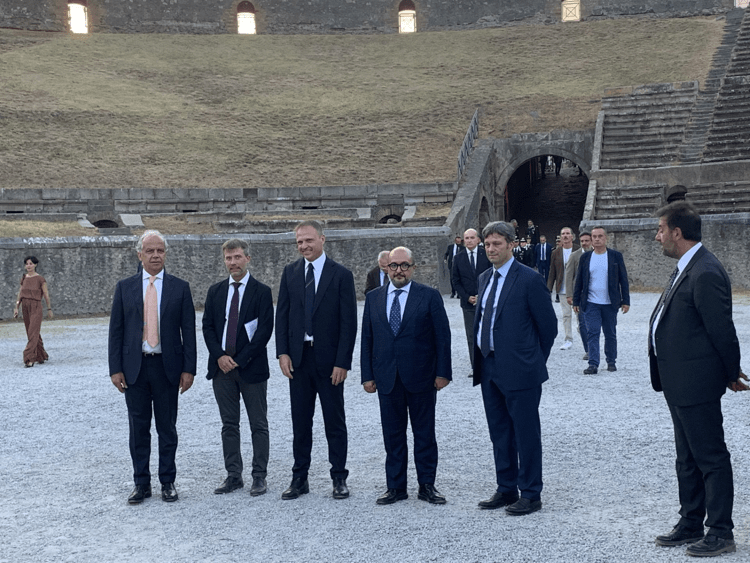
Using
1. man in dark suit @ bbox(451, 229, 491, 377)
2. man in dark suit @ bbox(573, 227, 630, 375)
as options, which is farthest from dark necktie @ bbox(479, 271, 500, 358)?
man in dark suit @ bbox(573, 227, 630, 375)

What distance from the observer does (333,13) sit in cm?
4569

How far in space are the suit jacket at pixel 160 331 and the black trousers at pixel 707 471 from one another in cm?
338

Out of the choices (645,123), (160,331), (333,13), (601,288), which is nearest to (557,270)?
(601,288)

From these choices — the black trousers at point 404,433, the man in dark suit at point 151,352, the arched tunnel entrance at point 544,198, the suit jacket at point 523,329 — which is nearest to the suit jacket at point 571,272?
the suit jacket at point 523,329

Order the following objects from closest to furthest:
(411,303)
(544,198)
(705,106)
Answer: (411,303), (705,106), (544,198)

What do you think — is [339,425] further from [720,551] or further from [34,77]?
[34,77]

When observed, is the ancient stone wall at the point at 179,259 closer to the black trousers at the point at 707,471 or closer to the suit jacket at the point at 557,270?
the suit jacket at the point at 557,270

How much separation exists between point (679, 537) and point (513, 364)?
1.43m

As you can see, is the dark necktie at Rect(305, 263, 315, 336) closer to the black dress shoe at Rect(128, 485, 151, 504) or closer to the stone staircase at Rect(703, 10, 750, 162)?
the black dress shoe at Rect(128, 485, 151, 504)

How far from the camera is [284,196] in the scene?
26328 mm

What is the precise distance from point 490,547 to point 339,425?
1657mm

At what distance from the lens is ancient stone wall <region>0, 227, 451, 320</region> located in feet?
63.3

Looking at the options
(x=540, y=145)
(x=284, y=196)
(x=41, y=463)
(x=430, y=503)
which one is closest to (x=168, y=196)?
(x=284, y=196)

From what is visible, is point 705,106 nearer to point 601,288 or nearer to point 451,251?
point 451,251
